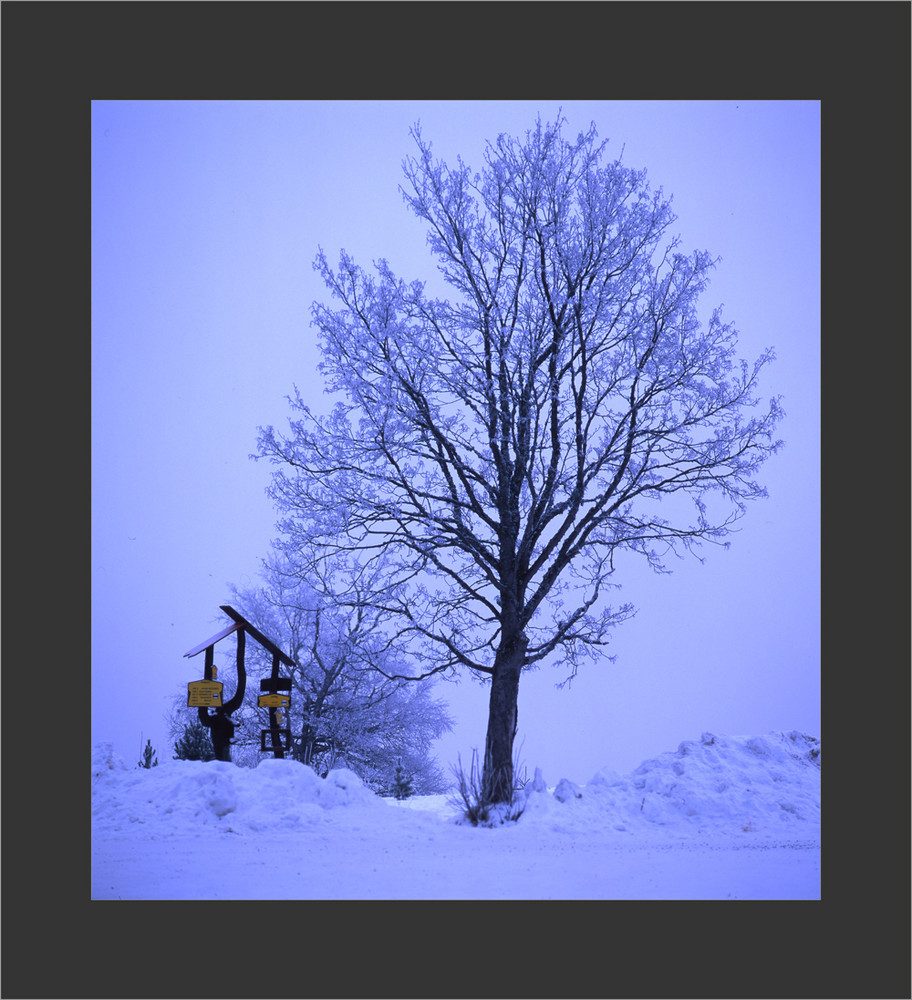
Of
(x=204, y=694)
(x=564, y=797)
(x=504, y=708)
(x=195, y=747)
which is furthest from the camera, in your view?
(x=195, y=747)

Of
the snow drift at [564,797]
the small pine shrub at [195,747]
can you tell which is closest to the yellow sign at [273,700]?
the snow drift at [564,797]

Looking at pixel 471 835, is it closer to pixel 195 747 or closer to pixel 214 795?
pixel 214 795

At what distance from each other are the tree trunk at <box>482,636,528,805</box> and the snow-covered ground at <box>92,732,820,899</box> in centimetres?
85

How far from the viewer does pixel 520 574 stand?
12945 millimetres

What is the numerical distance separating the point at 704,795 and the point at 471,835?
3379mm

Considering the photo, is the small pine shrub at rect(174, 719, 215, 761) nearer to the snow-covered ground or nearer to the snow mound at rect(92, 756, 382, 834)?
the snow-covered ground

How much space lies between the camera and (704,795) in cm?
1082

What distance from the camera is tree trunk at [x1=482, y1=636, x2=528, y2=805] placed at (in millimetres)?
11891

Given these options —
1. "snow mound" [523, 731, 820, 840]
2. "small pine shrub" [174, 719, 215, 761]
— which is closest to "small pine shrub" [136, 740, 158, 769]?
"small pine shrub" [174, 719, 215, 761]

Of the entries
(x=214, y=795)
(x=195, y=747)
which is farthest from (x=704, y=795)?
(x=195, y=747)

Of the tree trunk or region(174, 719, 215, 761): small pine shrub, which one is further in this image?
region(174, 719, 215, 761): small pine shrub

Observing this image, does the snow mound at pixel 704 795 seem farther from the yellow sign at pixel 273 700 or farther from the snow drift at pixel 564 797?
the yellow sign at pixel 273 700
